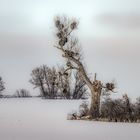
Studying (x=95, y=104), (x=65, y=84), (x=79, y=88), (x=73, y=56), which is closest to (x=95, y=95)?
(x=95, y=104)

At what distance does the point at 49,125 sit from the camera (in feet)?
18.0

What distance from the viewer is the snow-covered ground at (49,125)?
505 cm

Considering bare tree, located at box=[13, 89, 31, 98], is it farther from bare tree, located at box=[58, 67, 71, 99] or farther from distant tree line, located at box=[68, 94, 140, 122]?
distant tree line, located at box=[68, 94, 140, 122]

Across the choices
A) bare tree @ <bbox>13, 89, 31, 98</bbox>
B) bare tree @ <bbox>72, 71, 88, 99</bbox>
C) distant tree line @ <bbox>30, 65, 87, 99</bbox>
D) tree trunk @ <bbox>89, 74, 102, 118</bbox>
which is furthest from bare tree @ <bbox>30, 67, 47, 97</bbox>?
tree trunk @ <bbox>89, 74, 102, 118</bbox>

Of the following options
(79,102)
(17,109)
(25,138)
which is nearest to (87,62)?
(79,102)

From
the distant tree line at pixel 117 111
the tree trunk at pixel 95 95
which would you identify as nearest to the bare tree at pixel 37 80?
the distant tree line at pixel 117 111

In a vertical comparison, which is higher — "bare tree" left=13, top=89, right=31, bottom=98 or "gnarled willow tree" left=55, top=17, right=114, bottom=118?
"gnarled willow tree" left=55, top=17, right=114, bottom=118

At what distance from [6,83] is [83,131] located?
4.73ft

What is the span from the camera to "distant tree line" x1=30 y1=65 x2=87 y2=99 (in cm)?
598

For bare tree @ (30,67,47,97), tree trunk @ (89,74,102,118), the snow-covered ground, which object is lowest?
the snow-covered ground

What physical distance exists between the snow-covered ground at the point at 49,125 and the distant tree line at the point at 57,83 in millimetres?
106

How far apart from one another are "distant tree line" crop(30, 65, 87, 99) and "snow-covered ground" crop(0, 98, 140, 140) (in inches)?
4.2

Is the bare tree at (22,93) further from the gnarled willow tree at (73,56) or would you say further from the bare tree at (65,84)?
the gnarled willow tree at (73,56)

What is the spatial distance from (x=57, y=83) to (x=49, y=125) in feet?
2.17
